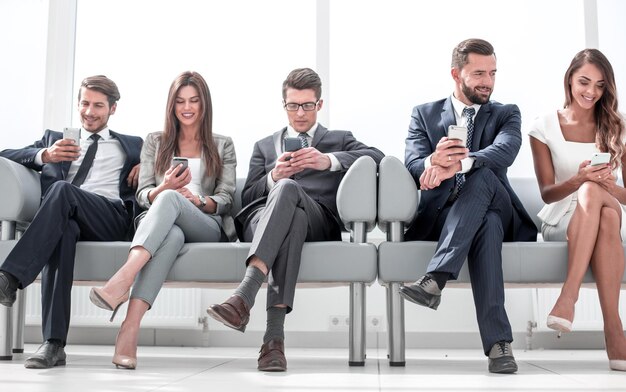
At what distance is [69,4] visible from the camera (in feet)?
14.8

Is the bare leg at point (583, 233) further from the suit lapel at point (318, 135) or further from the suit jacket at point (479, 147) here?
the suit lapel at point (318, 135)

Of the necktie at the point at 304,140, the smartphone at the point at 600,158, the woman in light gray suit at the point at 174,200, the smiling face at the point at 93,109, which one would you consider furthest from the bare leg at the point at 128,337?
the smartphone at the point at 600,158

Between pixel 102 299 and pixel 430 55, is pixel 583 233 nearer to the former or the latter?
pixel 102 299

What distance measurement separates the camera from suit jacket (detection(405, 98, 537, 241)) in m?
2.61

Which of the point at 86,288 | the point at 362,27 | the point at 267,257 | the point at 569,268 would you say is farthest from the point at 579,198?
A: the point at 86,288

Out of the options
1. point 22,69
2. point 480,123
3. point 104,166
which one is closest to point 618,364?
point 480,123

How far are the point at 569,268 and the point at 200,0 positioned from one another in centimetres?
289

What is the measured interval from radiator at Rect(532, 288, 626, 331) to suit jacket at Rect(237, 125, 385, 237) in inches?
57.8

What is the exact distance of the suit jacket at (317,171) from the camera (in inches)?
111

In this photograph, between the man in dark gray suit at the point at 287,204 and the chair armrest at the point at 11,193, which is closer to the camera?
the man in dark gray suit at the point at 287,204

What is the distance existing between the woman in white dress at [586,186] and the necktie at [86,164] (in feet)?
5.78

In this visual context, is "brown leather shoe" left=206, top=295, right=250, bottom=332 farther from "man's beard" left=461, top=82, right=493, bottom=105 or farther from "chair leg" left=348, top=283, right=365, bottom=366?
"man's beard" left=461, top=82, right=493, bottom=105

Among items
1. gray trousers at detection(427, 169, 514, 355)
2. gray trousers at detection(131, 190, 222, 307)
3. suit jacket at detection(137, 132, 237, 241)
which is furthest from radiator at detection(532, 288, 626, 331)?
gray trousers at detection(131, 190, 222, 307)

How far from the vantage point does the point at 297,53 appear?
14.3 feet
